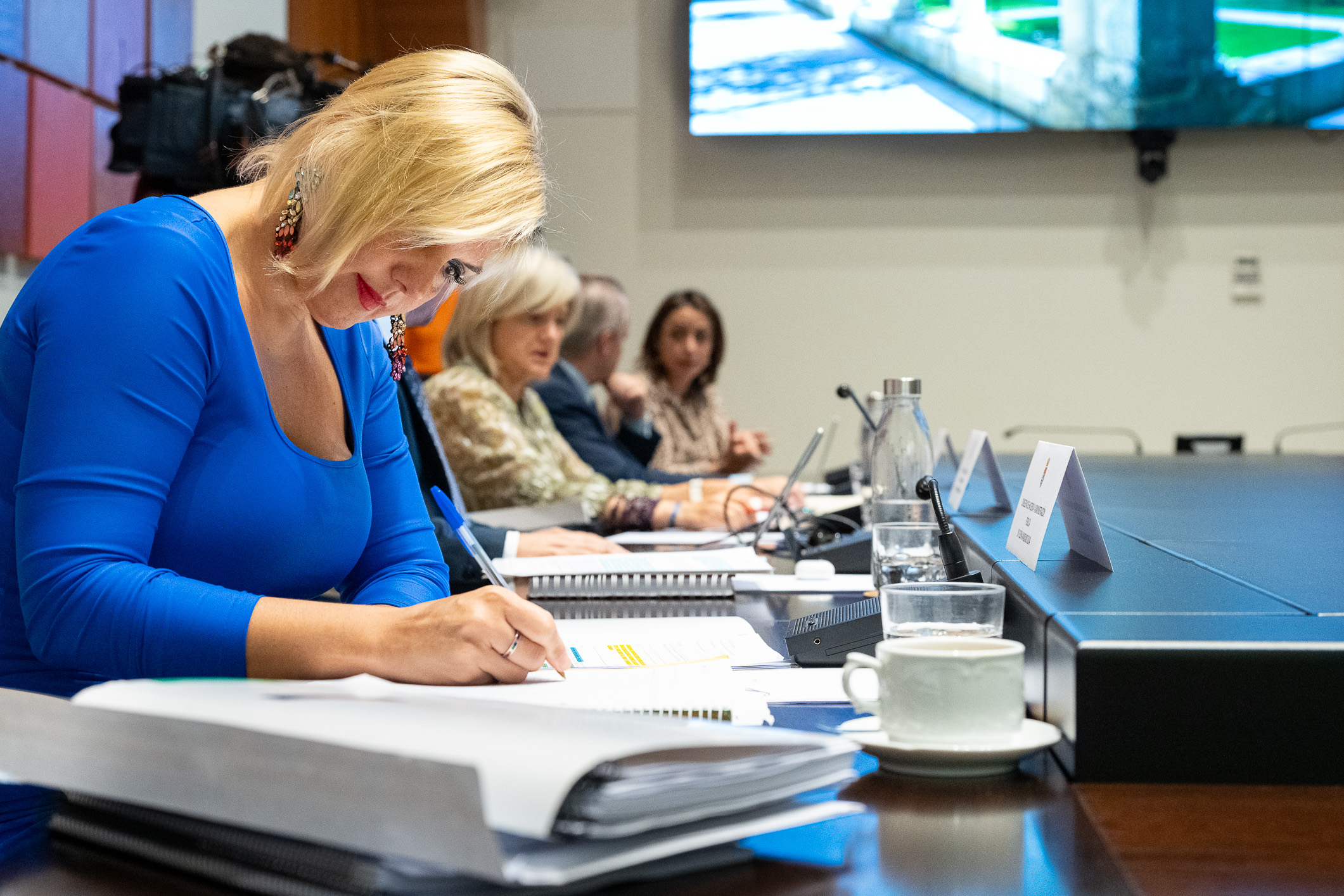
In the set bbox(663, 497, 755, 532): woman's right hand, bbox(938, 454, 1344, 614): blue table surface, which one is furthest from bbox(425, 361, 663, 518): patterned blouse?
bbox(938, 454, 1344, 614): blue table surface

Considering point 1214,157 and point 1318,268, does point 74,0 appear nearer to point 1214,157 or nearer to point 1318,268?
point 1214,157

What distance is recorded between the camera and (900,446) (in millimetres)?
1798

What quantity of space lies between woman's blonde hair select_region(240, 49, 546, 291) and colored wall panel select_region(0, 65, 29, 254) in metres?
2.35

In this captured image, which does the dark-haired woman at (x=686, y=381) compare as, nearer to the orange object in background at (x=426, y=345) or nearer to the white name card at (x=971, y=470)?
the orange object in background at (x=426, y=345)

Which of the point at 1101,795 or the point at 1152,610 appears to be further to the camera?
the point at 1152,610

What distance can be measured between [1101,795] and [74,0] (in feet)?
11.3

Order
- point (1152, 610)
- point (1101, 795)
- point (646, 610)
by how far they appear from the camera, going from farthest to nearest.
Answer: point (646, 610) < point (1152, 610) < point (1101, 795)

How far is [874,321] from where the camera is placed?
504cm

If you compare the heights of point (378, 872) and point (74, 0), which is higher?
point (74, 0)

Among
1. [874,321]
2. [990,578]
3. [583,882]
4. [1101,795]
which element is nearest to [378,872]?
[583,882]

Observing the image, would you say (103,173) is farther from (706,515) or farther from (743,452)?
(706,515)

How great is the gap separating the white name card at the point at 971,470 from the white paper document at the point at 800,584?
22 cm

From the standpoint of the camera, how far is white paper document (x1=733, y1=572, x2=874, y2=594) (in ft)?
4.78

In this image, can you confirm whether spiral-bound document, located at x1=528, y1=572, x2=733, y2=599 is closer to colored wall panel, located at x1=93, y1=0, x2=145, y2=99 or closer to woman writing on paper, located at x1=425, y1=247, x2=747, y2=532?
woman writing on paper, located at x1=425, y1=247, x2=747, y2=532
